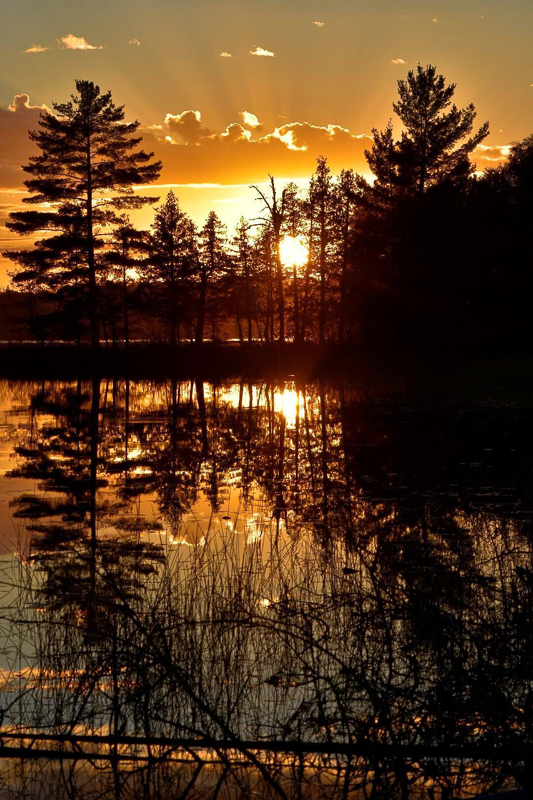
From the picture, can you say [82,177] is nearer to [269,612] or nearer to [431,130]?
[431,130]

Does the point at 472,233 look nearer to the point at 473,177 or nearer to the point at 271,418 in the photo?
the point at 473,177

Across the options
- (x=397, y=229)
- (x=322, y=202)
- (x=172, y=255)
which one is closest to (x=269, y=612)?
(x=397, y=229)

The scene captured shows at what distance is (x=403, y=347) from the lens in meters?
46.3

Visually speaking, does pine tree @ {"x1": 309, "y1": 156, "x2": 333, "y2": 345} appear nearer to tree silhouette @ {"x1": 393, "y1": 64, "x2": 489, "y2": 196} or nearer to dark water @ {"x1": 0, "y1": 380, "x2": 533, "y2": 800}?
tree silhouette @ {"x1": 393, "y1": 64, "x2": 489, "y2": 196}

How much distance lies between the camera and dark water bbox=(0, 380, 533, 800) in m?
4.41

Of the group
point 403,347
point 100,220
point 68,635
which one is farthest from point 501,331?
point 68,635

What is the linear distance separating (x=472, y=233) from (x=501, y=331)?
257 inches

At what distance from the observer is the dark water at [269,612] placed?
4410 mm

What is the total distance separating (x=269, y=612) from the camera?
6.98 meters

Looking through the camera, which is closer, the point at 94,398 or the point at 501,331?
the point at 94,398

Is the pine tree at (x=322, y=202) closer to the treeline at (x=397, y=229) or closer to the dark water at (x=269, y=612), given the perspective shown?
the treeline at (x=397, y=229)

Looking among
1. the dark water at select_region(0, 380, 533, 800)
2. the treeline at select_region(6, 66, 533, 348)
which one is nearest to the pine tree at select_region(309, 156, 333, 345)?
the treeline at select_region(6, 66, 533, 348)

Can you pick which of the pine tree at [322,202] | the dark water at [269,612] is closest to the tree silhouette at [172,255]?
the pine tree at [322,202]

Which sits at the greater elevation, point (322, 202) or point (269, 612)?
point (322, 202)
